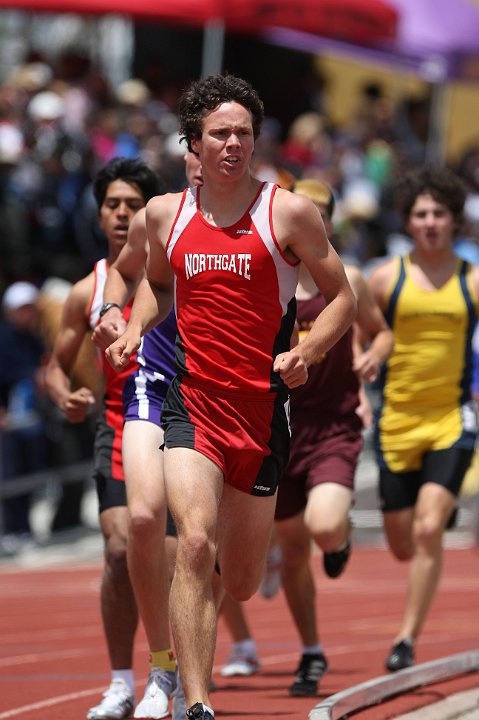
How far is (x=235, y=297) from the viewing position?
6.81m

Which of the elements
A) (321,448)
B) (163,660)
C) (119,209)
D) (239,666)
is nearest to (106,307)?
(119,209)

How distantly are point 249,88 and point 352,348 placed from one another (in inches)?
101

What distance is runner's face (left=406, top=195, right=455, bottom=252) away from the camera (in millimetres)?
9789

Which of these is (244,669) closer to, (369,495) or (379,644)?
(379,644)

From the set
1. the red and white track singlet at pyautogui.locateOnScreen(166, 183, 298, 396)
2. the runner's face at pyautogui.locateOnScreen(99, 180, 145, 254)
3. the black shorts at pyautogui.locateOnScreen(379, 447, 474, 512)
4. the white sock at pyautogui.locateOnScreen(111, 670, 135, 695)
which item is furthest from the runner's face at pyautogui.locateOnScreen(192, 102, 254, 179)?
the black shorts at pyautogui.locateOnScreen(379, 447, 474, 512)

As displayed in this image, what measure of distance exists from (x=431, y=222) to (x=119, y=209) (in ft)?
7.19

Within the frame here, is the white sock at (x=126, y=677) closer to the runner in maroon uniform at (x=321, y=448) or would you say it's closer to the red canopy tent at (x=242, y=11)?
the runner in maroon uniform at (x=321, y=448)

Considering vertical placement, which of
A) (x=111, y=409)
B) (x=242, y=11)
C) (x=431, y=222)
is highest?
(x=242, y=11)

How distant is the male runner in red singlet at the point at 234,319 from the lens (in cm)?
680

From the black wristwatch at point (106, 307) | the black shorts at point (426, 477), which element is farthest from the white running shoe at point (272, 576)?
the black wristwatch at point (106, 307)

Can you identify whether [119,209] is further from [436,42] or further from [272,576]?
[436,42]

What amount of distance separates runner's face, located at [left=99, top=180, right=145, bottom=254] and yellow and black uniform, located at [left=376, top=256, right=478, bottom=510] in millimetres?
1972

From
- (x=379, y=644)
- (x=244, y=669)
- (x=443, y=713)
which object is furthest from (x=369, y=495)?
(x=443, y=713)

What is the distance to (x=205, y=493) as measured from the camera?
663 centimetres
